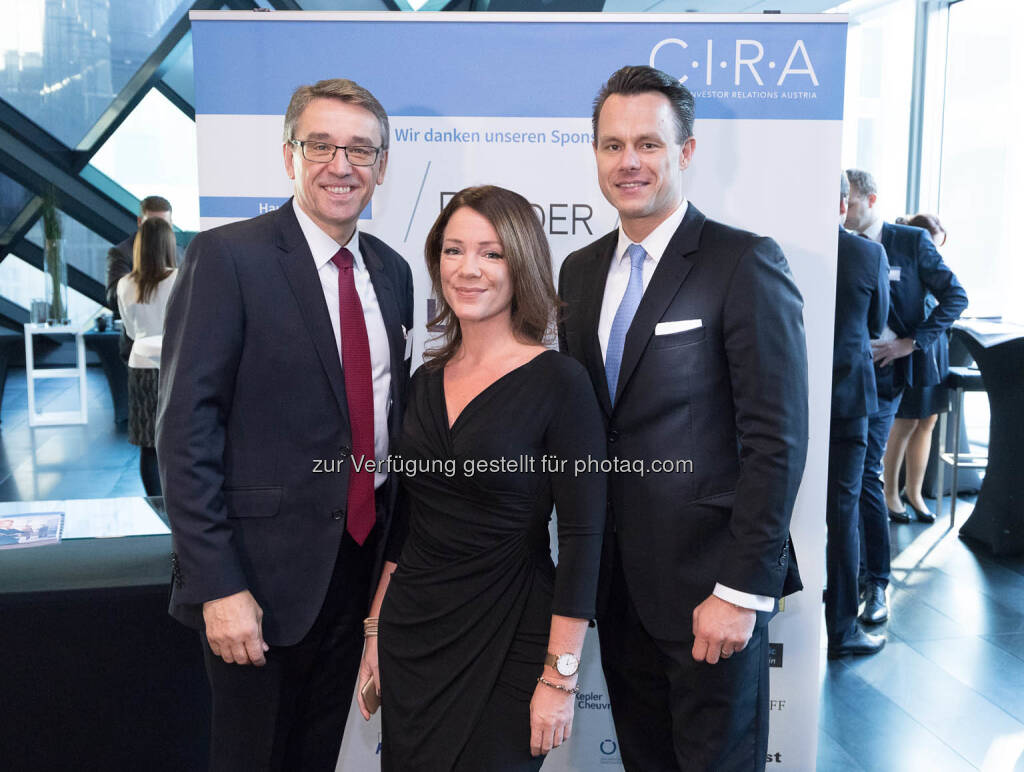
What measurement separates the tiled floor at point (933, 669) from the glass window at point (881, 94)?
3261mm

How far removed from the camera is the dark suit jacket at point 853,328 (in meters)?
3.60

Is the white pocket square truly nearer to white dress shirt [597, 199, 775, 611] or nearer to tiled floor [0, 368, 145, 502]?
white dress shirt [597, 199, 775, 611]

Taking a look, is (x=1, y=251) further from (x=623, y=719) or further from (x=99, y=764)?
(x=623, y=719)

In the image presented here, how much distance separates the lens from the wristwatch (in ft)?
5.37

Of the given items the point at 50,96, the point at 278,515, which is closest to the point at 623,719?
the point at 278,515

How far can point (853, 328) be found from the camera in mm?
3621

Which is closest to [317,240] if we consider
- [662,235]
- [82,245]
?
[662,235]

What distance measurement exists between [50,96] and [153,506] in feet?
27.3

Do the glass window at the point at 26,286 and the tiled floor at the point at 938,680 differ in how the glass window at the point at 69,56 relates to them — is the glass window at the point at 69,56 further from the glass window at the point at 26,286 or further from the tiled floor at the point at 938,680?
the tiled floor at the point at 938,680

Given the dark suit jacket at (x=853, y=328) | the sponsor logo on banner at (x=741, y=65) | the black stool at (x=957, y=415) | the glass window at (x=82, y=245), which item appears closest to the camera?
the sponsor logo on banner at (x=741, y=65)

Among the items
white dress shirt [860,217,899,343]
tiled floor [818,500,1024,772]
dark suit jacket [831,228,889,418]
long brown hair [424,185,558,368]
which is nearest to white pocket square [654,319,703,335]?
long brown hair [424,185,558,368]

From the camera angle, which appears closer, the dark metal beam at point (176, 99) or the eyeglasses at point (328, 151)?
the eyeglasses at point (328, 151)

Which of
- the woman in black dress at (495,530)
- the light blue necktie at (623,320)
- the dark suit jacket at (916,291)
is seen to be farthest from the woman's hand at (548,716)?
the dark suit jacket at (916,291)

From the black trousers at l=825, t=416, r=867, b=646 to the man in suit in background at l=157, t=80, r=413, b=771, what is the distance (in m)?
2.36
